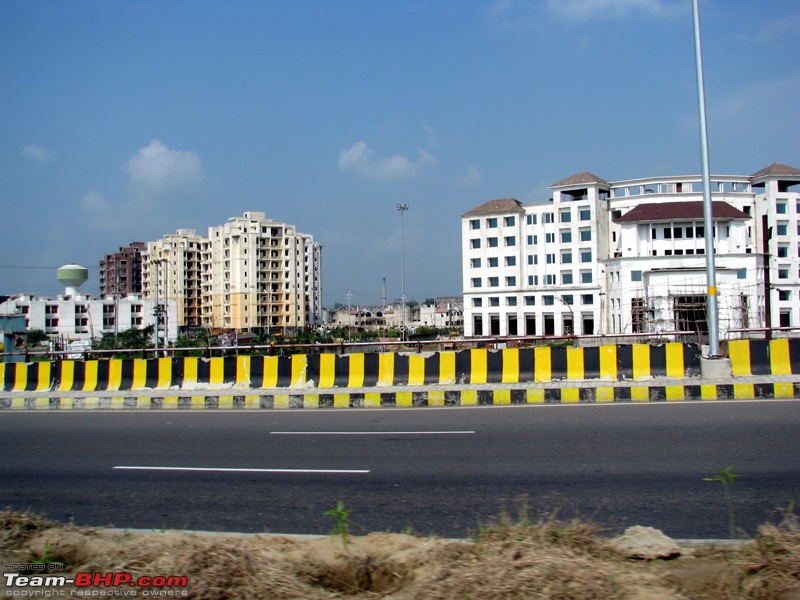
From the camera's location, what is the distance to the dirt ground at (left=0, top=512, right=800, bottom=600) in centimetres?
389

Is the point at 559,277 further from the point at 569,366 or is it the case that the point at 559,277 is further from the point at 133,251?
the point at 133,251

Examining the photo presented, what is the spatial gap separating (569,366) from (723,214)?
5421 cm

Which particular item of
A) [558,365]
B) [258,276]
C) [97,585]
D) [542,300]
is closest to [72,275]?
[258,276]

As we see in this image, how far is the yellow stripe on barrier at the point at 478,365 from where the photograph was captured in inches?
598

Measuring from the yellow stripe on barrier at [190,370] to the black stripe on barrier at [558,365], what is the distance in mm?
8215

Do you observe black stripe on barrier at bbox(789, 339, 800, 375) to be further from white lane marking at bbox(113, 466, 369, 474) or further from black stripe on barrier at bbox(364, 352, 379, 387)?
white lane marking at bbox(113, 466, 369, 474)

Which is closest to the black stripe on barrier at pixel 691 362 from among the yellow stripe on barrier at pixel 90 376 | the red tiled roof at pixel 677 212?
the yellow stripe on barrier at pixel 90 376

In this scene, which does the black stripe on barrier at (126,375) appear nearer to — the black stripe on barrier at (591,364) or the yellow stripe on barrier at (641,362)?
the black stripe on barrier at (591,364)

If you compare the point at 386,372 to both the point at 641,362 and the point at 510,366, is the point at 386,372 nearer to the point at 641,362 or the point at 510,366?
the point at 510,366

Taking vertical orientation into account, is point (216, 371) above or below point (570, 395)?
above

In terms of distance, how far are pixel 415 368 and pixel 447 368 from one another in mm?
721

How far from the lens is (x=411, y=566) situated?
14.1ft

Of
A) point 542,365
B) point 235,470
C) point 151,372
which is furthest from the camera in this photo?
point 151,372

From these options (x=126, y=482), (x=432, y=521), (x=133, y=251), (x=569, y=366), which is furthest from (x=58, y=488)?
(x=133, y=251)
